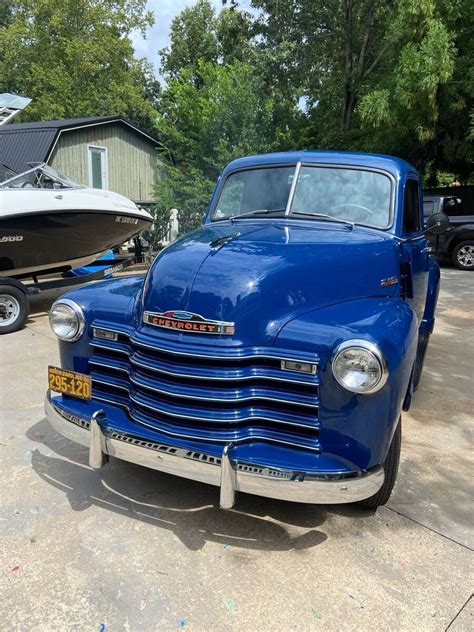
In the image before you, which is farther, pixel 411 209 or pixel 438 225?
pixel 438 225

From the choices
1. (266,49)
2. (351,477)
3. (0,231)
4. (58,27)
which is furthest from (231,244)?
(58,27)

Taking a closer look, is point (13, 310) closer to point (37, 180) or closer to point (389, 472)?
point (37, 180)

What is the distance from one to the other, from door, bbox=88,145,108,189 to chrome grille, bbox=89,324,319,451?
1644cm

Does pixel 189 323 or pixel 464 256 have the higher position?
pixel 189 323

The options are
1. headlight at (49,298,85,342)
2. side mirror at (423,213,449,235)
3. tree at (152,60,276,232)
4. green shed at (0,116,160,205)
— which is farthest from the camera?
green shed at (0,116,160,205)

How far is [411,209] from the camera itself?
4195mm

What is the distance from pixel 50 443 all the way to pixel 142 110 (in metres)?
26.8

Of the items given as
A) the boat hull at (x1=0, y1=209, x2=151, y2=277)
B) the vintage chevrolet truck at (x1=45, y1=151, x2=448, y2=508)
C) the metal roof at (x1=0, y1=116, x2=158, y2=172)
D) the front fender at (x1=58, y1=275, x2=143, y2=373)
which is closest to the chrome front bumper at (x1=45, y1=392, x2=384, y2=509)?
the vintage chevrolet truck at (x1=45, y1=151, x2=448, y2=508)

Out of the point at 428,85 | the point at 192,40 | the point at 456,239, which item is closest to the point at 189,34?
the point at 192,40

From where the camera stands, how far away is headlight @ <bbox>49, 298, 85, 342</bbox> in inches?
118

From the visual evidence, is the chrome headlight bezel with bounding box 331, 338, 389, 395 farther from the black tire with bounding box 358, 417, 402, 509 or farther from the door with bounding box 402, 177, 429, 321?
the door with bounding box 402, 177, 429, 321

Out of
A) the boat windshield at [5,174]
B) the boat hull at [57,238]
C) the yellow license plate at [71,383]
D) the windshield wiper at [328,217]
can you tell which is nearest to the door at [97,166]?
the boat hull at [57,238]

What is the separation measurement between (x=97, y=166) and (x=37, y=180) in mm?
11115

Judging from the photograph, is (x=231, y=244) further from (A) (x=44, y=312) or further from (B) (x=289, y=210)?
(A) (x=44, y=312)
